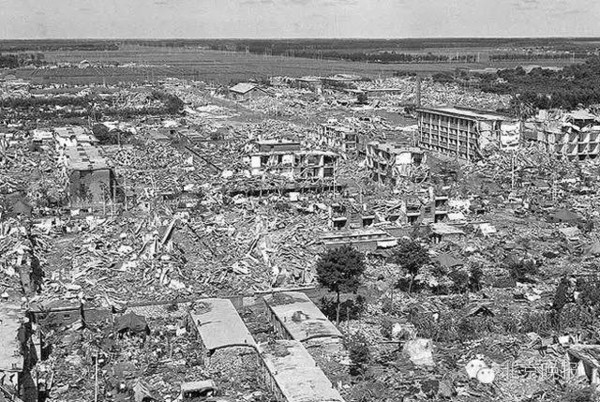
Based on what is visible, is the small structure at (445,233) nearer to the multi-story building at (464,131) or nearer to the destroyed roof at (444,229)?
the destroyed roof at (444,229)

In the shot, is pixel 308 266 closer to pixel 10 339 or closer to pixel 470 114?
pixel 10 339

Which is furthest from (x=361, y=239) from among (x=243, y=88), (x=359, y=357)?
(x=243, y=88)

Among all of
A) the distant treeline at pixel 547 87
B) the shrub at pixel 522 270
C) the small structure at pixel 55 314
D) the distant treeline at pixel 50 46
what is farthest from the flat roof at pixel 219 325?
the distant treeline at pixel 50 46

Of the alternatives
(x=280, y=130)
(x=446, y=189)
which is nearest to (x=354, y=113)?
(x=280, y=130)

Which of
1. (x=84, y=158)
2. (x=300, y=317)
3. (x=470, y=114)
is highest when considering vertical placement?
(x=470, y=114)

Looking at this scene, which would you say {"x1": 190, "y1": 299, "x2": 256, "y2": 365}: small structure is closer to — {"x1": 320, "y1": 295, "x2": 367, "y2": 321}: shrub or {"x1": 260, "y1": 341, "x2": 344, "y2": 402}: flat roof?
{"x1": 260, "y1": 341, "x2": 344, "y2": 402}: flat roof

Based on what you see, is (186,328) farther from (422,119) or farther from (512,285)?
(422,119)
